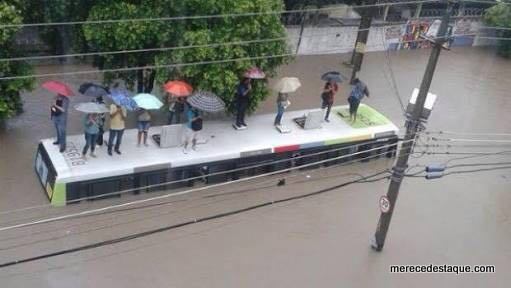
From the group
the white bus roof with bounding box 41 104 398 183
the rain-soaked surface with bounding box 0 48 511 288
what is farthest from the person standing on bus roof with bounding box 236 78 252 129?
the rain-soaked surface with bounding box 0 48 511 288

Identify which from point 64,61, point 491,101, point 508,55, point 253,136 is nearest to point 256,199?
point 253,136

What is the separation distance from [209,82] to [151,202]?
2.96 m

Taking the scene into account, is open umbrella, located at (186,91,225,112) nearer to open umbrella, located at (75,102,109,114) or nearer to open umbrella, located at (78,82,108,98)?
open umbrella, located at (78,82,108,98)

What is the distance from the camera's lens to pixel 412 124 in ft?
40.4

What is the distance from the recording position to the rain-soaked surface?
39.9 feet

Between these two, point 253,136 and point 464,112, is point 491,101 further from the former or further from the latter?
point 253,136

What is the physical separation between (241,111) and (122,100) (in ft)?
10.1

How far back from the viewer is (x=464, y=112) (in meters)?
21.4

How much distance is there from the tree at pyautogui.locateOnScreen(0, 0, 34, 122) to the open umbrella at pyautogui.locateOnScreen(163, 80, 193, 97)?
Result: 3.22 metres

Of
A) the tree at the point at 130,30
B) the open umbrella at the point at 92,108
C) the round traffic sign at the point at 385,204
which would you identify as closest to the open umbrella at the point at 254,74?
the tree at the point at 130,30

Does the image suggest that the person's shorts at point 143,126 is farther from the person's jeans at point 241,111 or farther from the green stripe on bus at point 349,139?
the green stripe on bus at point 349,139

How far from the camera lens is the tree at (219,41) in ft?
48.8

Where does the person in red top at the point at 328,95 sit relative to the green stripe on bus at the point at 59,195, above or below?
above

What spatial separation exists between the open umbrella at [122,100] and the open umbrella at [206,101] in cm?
126
